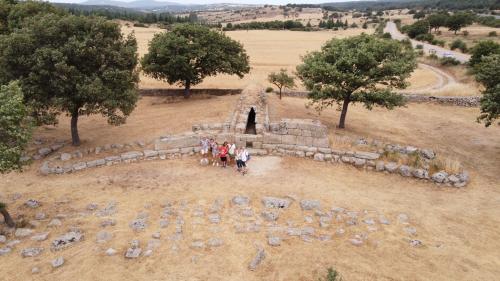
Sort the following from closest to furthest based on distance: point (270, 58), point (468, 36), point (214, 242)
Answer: point (214, 242) → point (270, 58) → point (468, 36)

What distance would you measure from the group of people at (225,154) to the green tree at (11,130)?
871 centimetres

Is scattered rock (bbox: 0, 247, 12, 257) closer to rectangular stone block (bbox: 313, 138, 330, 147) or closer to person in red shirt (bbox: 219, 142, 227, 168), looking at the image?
person in red shirt (bbox: 219, 142, 227, 168)

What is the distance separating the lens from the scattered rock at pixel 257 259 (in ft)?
40.7

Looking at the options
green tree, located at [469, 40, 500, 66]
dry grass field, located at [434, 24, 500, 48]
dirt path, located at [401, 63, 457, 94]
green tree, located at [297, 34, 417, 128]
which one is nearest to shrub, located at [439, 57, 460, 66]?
dirt path, located at [401, 63, 457, 94]

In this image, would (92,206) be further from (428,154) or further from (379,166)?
(428,154)

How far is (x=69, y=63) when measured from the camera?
2073cm

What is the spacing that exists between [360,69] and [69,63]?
17.4 metres

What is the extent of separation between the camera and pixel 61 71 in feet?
64.8

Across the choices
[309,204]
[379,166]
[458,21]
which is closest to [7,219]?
[309,204]

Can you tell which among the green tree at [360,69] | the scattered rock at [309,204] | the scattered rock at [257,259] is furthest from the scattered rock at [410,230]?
the green tree at [360,69]

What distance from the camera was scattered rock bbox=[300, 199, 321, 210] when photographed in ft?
52.6

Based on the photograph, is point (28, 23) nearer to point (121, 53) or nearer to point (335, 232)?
point (121, 53)

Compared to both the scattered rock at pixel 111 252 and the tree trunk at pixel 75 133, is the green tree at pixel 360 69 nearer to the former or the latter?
the tree trunk at pixel 75 133

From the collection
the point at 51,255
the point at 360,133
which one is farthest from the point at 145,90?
the point at 51,255
